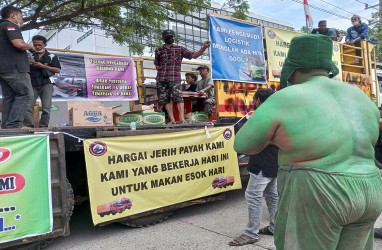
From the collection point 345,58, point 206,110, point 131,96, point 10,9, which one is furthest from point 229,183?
point 345,58

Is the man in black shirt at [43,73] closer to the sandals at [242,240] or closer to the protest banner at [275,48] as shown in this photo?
the sandals at [242,240]

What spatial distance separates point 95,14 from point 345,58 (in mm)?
5991

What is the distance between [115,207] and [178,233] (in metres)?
0.83

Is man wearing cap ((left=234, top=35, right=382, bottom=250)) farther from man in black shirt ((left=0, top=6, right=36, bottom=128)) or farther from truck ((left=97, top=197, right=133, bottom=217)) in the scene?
man in black shirt ((left=0, top=6, right=36, bottom=128))

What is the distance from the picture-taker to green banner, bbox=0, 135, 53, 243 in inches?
139

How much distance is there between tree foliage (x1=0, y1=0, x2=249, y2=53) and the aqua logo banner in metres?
2.55

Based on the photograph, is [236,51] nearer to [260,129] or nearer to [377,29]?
[260,129]

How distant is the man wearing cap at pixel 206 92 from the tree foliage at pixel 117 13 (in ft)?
6.08

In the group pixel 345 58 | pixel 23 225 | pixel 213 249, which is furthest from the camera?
pixel 345 58

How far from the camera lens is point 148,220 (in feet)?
15.7

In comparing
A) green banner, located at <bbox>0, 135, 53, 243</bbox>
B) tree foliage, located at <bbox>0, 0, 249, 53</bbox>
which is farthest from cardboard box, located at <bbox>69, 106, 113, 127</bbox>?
tree foliage, located at <bbox>0, 0, 249, 53</bbox>

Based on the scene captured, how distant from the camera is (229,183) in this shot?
5.53 metres

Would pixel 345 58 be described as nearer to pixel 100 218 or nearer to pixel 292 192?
pixel 100 218

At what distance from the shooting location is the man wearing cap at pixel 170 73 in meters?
5.84
